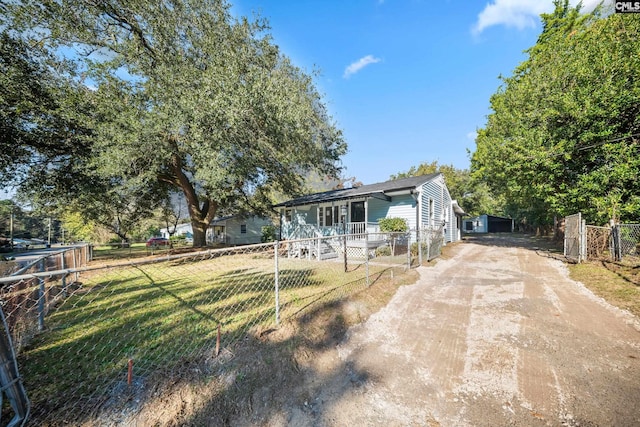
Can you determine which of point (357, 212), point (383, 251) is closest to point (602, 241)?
point (383, 251)

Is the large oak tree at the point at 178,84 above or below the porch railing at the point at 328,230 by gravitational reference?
above

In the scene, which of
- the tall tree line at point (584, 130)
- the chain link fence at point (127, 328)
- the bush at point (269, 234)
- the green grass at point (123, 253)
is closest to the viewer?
the chain link fence at point (127, 328)

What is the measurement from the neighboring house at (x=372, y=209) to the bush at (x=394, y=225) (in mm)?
446

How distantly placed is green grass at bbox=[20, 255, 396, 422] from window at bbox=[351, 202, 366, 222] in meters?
6.67

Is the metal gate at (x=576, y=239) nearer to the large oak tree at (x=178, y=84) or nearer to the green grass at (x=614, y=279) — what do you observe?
the green grass at (x=614, y=279)

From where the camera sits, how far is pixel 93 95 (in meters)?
9.35

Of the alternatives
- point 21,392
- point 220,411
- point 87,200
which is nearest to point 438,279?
point 220,411

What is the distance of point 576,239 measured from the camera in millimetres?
8727

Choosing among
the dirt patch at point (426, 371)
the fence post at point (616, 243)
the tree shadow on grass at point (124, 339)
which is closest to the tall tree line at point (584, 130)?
the fence post at point (616, 243)

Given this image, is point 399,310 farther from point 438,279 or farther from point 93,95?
point 93,95

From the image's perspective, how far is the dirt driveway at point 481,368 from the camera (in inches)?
86.2

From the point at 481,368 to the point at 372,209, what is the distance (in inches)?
435

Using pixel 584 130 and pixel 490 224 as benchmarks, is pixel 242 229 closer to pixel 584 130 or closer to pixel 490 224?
pixel 584 130

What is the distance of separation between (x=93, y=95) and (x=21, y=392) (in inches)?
445
